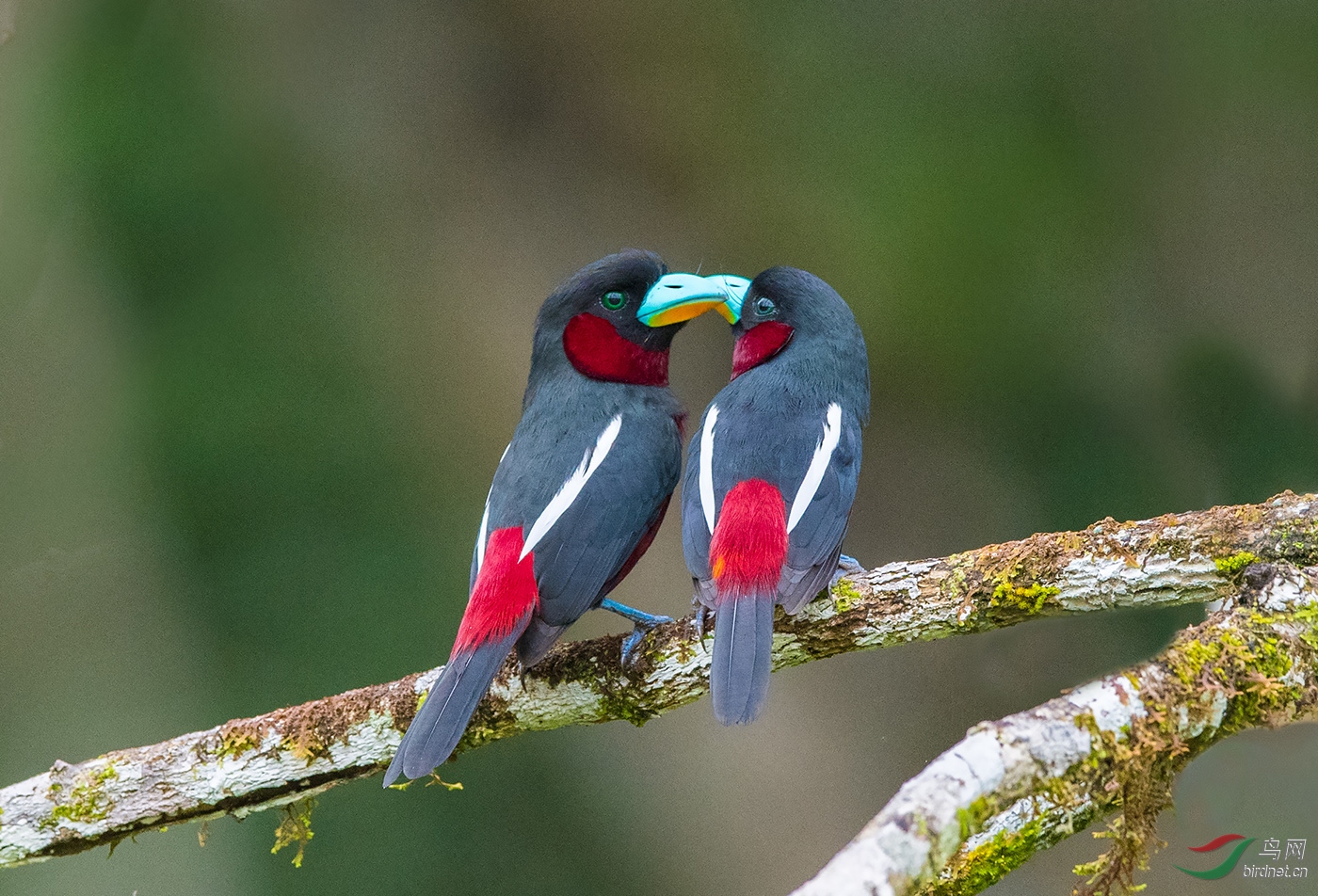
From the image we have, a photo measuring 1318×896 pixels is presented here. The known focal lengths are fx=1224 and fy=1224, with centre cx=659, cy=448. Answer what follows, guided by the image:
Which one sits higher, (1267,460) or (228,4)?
(228,4)

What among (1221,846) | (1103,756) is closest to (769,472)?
(1103,756)

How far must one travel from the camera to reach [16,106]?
426 cm

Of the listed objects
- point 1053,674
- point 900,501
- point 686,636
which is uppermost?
point 686,636

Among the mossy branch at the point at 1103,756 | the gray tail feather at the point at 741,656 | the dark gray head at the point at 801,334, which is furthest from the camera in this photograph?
the dark gray head at the point at 801,334

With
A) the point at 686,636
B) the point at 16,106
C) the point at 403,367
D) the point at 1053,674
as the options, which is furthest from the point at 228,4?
the point at 1053,674

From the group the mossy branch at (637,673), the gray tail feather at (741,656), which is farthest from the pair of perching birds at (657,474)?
the mossy branch at (637,673)

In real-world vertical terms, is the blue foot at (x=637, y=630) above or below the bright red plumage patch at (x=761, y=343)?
below

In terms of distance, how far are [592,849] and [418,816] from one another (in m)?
0.63

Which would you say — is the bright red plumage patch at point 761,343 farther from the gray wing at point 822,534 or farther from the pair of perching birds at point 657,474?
the gray wing at point 822,534

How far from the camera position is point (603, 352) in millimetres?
2828

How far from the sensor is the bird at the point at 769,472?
2084 millimetres

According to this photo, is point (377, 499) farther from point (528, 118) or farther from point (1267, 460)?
point (1267, 460)

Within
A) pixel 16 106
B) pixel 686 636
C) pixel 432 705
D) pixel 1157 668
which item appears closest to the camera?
pixel 1157 668

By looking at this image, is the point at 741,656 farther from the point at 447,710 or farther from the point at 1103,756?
the point at 1103,756
